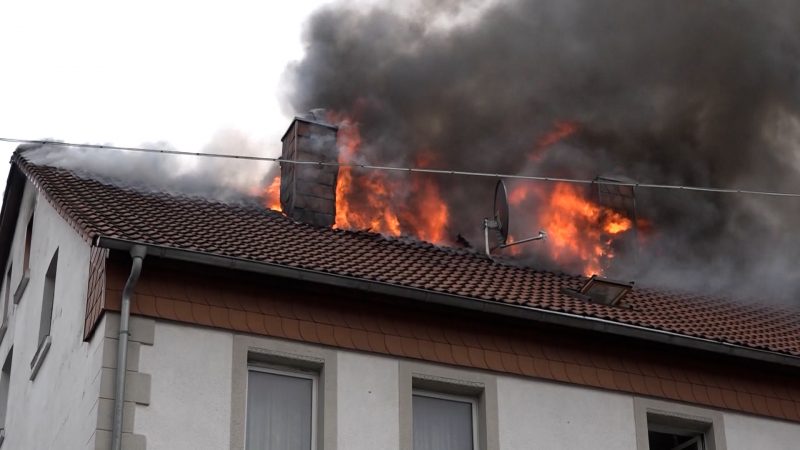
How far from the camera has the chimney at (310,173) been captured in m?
20.0

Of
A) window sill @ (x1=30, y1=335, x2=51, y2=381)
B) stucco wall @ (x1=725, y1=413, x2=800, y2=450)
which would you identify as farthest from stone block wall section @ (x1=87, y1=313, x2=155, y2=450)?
stucco wall @ (x1=725, y1=413, x2=800, y2=450)

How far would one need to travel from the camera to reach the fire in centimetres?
2177

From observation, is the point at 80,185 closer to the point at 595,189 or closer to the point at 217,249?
the point at 217,249

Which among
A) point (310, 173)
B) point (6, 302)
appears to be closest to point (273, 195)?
point (310, 173)

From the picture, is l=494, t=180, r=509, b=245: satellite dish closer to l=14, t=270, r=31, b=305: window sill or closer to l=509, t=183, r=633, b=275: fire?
l=509, t=183, r=633, b=275: fire

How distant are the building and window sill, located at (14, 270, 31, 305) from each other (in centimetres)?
84

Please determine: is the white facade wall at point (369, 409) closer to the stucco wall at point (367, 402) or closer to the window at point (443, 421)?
the stucco wall at point (367, 402)

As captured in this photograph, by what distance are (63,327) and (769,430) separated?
7702mm

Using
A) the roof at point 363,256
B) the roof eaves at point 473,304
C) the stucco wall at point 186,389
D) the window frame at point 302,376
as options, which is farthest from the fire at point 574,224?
the stucco wall at point 186,389

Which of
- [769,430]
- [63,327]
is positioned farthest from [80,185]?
[769,430]

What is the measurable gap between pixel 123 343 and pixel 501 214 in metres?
7.89

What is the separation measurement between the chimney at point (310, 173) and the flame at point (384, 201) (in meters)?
0.44

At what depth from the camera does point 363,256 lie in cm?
1683

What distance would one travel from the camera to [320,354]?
15.2 m
